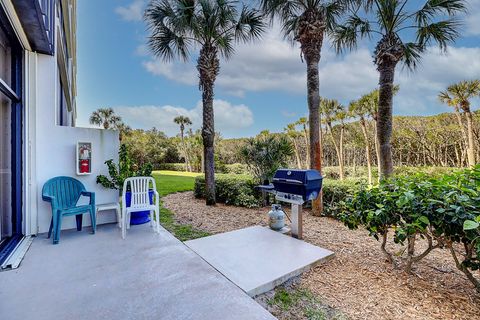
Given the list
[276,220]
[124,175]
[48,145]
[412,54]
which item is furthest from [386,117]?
[48,145]

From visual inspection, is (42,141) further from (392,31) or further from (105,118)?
(105,118)

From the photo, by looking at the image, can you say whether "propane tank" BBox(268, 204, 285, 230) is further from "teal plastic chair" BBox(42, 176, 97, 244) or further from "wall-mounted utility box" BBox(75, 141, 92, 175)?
"wall-mounted utility box" BBox(75, 141, 92, 175)

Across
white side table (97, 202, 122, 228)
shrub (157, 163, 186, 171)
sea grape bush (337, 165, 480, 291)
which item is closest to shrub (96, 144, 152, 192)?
white side table (97, 202, 122, 228)

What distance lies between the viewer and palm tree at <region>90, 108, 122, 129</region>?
2948cm

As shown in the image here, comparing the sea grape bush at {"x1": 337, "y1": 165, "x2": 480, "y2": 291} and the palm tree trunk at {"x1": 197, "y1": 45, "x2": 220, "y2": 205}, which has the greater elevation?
the palm tree trunk at {"x1": 197, "y1": 45, "x2": 220, "y2": 205}

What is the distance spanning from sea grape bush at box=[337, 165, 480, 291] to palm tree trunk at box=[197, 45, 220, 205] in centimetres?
481

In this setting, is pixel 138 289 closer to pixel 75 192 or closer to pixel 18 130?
pixel 75 192

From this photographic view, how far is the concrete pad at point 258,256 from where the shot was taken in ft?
8.72

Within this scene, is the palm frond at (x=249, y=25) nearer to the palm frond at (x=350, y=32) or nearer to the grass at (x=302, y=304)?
the palm frond at (x=350, y=32)

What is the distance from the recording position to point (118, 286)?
2.40m

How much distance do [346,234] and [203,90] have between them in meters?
5.55

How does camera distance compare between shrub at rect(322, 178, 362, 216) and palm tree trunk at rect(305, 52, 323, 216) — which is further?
shrub at rect(322, 178, 362, 216)

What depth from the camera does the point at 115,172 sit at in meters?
4.48

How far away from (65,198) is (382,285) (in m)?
4.90
